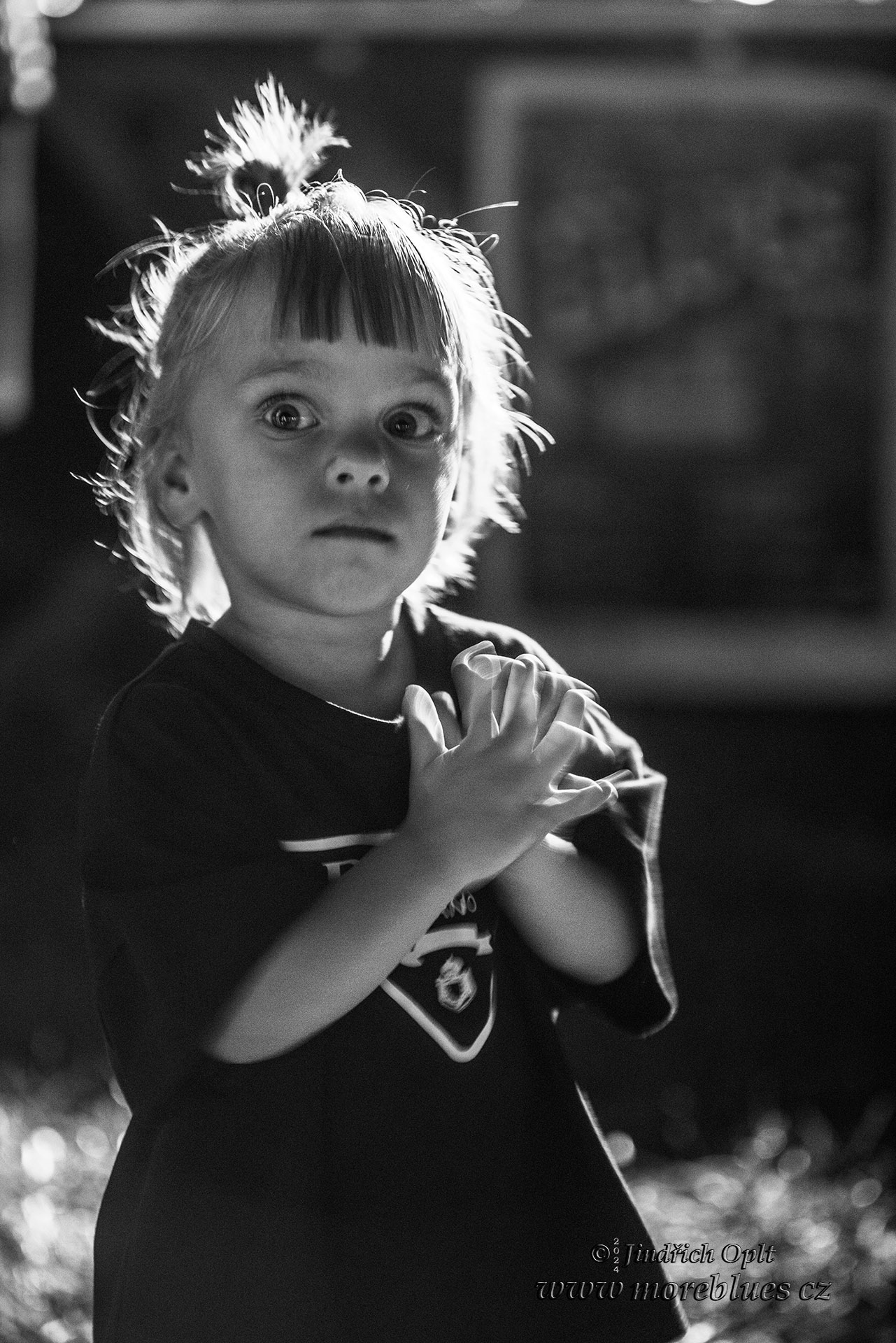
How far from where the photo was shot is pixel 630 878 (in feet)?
4.30

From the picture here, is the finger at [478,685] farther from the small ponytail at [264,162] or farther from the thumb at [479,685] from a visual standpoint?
the small ponytail at [264,162]

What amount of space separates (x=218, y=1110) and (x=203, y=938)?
0.54ft

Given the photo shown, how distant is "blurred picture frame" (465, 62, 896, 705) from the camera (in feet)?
14.5

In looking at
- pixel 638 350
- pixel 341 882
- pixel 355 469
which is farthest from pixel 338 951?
pixel 638 350

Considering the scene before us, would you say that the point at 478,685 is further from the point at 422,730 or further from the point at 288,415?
the point at 288,415

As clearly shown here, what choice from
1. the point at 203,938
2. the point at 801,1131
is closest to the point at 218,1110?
the point at 203,938

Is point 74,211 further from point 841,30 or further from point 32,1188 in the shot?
point 32,1188

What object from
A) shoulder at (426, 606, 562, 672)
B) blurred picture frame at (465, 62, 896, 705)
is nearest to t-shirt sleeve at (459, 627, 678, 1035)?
shoulder at (426, 606, 562, 672)

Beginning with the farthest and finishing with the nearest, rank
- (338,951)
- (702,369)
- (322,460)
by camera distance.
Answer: (702,369)
(322,460)
(338,951)

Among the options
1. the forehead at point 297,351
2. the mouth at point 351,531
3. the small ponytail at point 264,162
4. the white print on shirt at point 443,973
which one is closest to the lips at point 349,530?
the mouth at point 351,531

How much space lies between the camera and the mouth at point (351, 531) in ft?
3.88

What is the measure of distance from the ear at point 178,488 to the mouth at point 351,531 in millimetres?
167

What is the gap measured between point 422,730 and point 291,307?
0.35 meters

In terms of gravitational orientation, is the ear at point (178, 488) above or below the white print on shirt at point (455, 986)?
above
